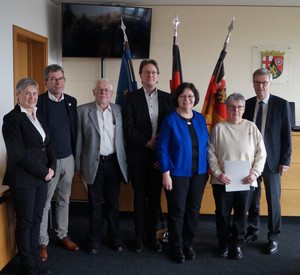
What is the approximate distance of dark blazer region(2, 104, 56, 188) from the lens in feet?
7.15

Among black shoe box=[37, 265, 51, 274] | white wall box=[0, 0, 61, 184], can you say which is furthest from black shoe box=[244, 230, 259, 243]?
white wall box=[0, 0, 61, 184]

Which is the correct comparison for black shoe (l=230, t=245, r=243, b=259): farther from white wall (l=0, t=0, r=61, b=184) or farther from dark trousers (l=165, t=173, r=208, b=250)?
white wall (l=0, t=0, r=61, b=184)

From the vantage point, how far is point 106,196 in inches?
111

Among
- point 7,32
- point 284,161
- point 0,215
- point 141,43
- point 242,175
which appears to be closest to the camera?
point 0,215

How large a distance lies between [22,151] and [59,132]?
477 mm

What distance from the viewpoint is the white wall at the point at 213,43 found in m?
4.70

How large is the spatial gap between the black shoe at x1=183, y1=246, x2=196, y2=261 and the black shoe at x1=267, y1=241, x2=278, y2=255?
0.68 meters

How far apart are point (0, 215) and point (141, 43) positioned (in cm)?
312

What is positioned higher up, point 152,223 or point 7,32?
point 7,32

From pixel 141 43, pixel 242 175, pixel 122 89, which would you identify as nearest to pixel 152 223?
pixel 242 175

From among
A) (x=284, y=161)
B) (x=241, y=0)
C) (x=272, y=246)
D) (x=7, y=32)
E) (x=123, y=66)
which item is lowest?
(x=272, y=246)

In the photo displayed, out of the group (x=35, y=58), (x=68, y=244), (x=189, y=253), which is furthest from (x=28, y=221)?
(x=35, y=58)

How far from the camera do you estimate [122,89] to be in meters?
3.99

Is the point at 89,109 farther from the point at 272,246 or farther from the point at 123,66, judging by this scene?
the point at 272,246
